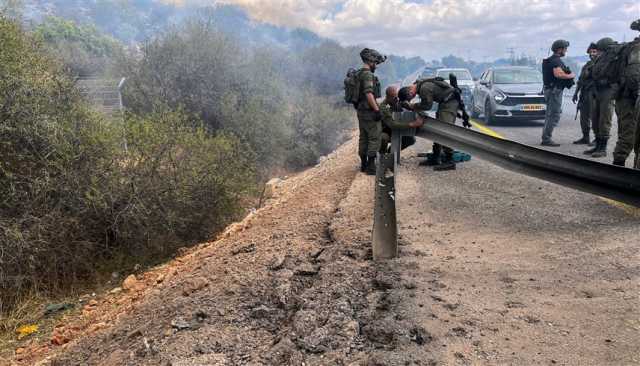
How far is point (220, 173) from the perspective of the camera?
813 centimetres

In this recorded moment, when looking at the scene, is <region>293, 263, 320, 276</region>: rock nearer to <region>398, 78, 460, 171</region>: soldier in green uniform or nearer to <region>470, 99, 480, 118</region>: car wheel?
<region>398, 78, 460, 171</region>: soldier in green uniform

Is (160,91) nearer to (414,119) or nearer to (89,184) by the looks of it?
(89,184)

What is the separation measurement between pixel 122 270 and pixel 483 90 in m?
11.5

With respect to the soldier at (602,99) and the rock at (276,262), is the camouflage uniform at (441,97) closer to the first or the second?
the soldier at (602,99)

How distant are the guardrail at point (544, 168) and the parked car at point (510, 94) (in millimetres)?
8322

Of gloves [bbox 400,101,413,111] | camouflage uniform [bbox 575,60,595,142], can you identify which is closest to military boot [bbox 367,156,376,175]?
gloves [bbox 400,101,413,111]

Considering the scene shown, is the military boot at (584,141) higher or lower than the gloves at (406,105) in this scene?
lower

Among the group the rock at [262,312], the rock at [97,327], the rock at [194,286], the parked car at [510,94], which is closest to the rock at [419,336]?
the rock at [262,312]

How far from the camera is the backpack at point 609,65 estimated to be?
6.62 m

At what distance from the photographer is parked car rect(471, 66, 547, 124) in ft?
39.9

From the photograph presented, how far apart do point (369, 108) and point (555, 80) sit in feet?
14.4

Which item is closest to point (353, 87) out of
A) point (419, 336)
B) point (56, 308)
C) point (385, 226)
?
point (385, 226)

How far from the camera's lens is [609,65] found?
693cm

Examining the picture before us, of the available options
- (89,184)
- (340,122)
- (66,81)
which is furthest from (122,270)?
(340,122)
